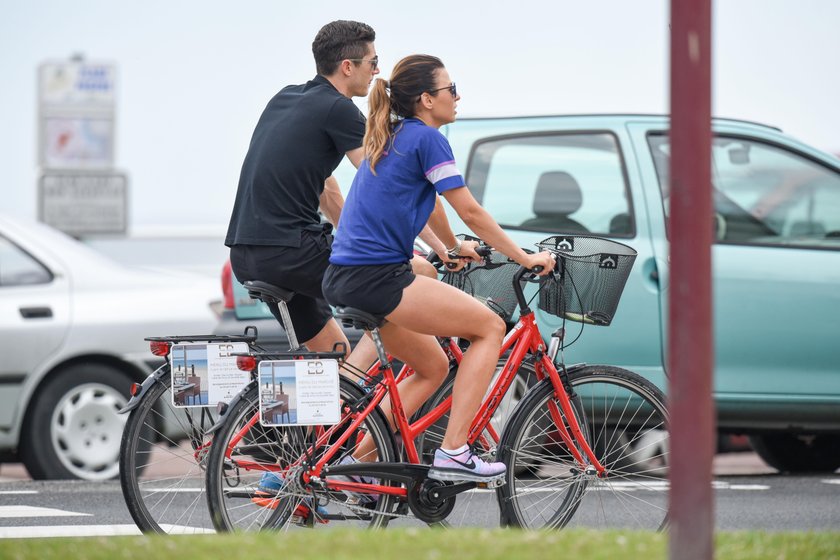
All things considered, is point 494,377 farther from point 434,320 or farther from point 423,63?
point 423,63

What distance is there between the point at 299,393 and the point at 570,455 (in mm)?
1138

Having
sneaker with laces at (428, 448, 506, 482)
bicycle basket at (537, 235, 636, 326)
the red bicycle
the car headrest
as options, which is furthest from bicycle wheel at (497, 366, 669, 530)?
the car headrest

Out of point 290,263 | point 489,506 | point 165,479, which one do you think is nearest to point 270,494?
point 165,479

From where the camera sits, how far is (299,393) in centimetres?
525

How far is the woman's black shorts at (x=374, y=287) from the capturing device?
5312 mm

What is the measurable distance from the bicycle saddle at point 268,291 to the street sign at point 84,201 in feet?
29.1

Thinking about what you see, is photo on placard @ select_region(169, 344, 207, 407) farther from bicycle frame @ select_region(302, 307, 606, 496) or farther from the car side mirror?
the car side mirror

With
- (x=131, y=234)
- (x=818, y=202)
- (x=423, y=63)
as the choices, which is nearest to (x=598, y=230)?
(x=818, y=202)

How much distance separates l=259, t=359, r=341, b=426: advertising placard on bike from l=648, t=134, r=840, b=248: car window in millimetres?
3318

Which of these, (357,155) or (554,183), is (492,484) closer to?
(357,155)

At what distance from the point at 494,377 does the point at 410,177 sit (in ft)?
3.48

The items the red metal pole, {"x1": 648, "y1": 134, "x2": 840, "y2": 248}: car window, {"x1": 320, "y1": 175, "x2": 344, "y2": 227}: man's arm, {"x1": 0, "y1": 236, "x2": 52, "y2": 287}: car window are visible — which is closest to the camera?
the red metal pole

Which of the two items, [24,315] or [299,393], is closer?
[299,393]

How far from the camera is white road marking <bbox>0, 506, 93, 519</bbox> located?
21.6ft
